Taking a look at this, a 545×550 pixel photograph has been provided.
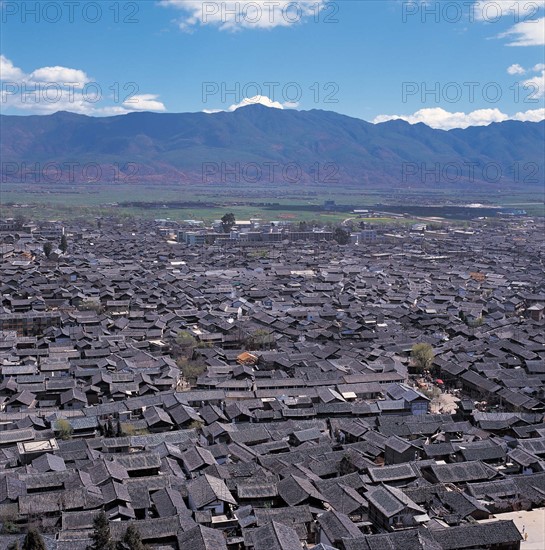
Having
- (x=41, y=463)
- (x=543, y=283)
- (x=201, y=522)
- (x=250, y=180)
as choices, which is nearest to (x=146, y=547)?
(x=201, y=522)

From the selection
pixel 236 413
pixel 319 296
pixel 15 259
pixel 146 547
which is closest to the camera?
pixel 146 547

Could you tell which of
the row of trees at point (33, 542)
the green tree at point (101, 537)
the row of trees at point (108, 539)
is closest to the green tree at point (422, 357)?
the row of trees at point (108, 539)

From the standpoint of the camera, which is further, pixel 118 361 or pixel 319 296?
pixel 319 296

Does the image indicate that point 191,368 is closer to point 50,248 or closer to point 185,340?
point 185,340

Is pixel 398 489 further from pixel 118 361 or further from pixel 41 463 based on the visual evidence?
pixel 118 361

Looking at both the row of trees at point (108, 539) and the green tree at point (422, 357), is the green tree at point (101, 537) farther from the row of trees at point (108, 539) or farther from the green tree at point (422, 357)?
the green tree at point (422, 357)

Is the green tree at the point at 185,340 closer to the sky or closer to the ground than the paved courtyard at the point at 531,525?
closer to the sky

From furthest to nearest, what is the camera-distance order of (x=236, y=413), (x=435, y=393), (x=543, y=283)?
(x=543, y=283) → (x=435, y=393) → (x=236, y=413)

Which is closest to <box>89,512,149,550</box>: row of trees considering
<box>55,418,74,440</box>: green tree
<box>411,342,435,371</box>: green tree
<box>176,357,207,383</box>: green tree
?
<box>55,418,74,440</box>: green tree
